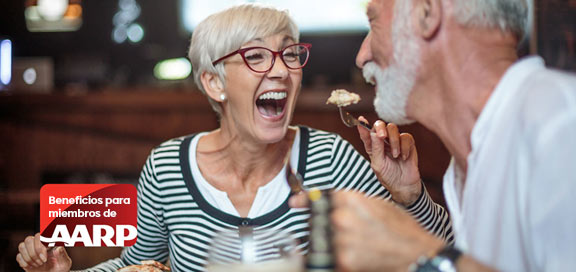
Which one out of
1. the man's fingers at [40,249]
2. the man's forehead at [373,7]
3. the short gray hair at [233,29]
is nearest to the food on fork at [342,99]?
the short gray hair at [233,29]

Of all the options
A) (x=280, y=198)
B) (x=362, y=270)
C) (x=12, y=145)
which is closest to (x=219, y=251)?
(x=362, y=270)

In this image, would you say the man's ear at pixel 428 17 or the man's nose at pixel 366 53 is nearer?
the man's ear at pixel 428 17

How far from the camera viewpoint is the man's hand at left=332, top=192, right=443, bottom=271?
2.11 ft

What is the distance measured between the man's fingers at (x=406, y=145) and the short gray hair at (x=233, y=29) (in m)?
0.34

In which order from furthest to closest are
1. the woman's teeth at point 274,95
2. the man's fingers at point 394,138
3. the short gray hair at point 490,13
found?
the woman's teeth at point 274,95 → the man's fingers at point 394,138 → the short gray hair at point 490,13

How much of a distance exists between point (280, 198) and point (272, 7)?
427 mm

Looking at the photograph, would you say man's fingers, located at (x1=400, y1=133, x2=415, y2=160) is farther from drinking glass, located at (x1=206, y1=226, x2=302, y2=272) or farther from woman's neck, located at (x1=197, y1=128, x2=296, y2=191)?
drinking glass, located at (x1=206, y1=226, x2=302, y2=272)

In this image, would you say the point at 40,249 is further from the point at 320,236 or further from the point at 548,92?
the point at 548,92

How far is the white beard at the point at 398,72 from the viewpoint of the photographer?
33.0 inches

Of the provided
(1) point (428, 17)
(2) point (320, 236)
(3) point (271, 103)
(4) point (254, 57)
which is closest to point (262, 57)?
(4) point (254, 57)

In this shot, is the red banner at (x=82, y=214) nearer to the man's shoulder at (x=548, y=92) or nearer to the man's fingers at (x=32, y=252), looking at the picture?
the man's fingers at (x=32, y=252)

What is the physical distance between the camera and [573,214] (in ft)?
2.11

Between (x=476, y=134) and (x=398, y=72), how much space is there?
16 centimetres

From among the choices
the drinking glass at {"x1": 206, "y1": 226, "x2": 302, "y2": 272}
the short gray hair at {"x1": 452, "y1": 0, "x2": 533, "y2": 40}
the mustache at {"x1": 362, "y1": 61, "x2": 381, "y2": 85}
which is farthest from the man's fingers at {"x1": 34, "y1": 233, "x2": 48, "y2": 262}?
the short gray hair at {"x1": 452, "y1": 0, "x2": 533, "y2": 40}
